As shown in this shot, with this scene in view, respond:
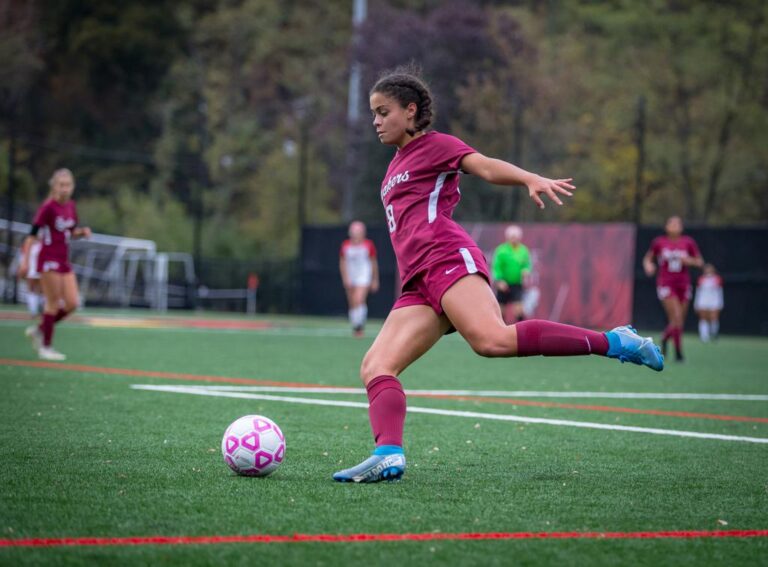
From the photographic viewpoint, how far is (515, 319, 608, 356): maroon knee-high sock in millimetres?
5578

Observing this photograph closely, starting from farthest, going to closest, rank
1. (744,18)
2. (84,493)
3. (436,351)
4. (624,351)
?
(744,18), (436,351), (624,351), (84,493)

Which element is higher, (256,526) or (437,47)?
(437,47)

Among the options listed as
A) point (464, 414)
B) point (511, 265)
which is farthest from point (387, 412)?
point (511, 265)

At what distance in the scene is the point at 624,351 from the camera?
5641 millimetres

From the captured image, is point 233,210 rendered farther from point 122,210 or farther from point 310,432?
point 310,432

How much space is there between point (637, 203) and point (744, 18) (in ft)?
39.7

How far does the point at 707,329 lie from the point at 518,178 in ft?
→ 70.4

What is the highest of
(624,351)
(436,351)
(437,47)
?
(437,47)

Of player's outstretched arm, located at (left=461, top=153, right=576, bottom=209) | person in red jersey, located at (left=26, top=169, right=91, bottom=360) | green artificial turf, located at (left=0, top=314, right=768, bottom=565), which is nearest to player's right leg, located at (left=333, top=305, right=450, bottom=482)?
green artificial turf, located at (left=0, top=314, right=768, bottom=565)

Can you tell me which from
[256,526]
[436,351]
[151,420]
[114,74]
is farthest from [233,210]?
[256,526]

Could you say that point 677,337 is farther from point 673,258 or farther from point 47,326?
point 47,326

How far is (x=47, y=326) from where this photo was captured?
13.2 metres

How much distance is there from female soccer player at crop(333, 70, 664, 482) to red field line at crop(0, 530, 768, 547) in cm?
121

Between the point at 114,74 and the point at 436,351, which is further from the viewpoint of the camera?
the point at 114,74
